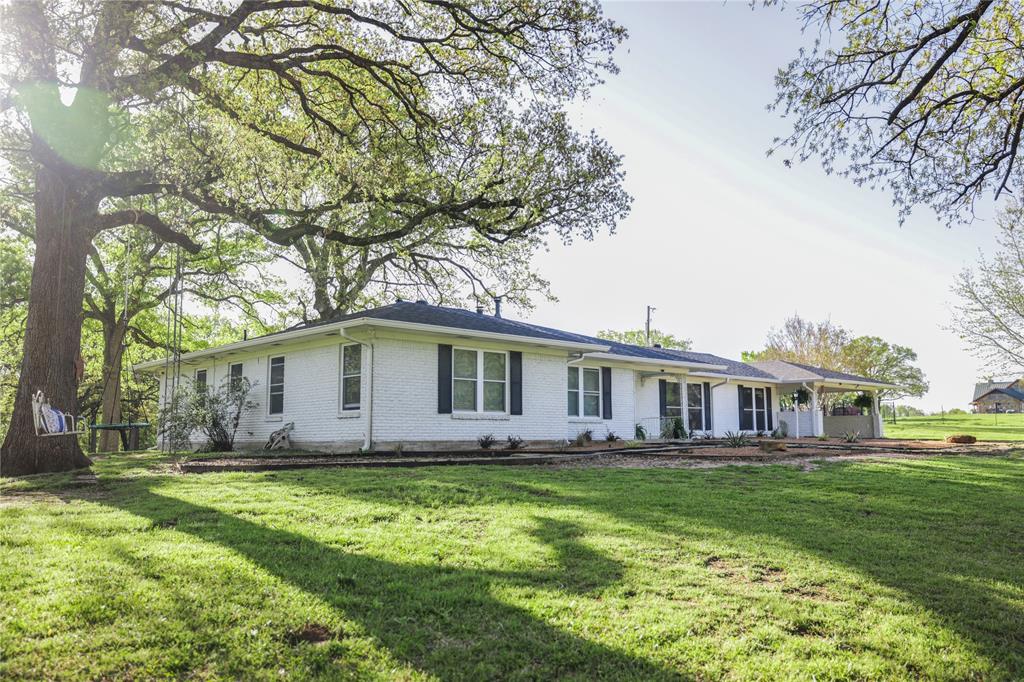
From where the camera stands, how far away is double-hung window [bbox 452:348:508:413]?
15023mm

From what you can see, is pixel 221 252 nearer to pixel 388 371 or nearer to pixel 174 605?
pixel 388 371

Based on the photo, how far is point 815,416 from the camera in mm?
26781

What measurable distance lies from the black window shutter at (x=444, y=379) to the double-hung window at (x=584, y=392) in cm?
483

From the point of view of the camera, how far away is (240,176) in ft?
43.3

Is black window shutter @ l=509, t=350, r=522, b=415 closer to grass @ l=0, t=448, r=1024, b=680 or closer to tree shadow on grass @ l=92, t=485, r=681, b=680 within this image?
grass @ l=0, t=448, r=1024, b=680

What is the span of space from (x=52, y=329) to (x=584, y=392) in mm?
12792

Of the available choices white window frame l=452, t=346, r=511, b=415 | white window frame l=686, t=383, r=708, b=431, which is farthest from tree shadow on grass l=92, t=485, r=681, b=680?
white window frame l=686, t=383, r=708, b=431

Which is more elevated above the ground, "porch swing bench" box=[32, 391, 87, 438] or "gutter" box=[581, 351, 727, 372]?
"gutter" box=[581, 351, 727, 372]

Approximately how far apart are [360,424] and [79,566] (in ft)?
32.4

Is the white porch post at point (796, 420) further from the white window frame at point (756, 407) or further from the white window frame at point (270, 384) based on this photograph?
the white window frame at point (270, 384)

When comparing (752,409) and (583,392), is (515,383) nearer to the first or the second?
(583,392)

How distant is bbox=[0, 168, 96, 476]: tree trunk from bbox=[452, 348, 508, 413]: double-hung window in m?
7.24

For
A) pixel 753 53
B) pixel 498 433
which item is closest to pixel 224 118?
pixel 498 433

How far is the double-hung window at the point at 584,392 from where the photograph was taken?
18.5m
